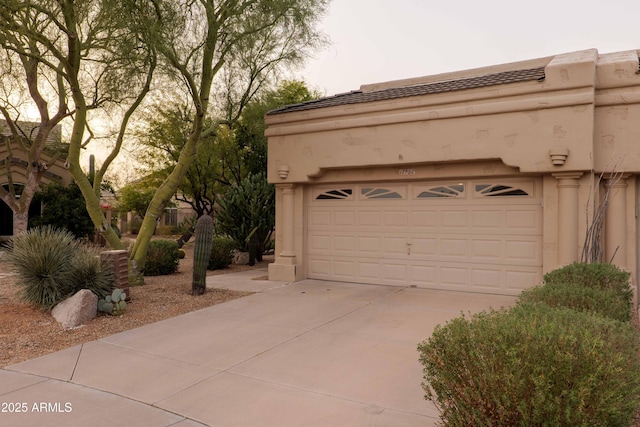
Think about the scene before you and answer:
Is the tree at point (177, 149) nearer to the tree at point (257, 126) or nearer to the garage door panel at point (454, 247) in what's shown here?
the tree at point (257, 126)

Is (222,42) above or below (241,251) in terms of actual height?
above

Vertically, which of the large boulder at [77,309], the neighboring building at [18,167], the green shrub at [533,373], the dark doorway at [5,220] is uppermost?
the neighboring building at [18,167]

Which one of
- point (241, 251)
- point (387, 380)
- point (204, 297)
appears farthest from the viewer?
point (241, 251)

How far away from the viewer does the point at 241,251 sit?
51.1ft

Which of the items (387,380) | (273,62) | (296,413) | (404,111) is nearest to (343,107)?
(404,111)

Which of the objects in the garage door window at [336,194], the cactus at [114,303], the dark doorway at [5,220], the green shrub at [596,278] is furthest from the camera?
the dark doorway at [5,220]

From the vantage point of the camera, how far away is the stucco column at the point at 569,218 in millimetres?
8578

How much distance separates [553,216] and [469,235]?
5.47 feet

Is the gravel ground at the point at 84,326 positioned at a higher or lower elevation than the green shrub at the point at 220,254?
lower

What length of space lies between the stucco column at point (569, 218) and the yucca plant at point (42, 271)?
9.08 meters

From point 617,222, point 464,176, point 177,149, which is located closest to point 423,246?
point 464,176

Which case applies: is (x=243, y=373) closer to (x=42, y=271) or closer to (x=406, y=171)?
(x=42, y=271)

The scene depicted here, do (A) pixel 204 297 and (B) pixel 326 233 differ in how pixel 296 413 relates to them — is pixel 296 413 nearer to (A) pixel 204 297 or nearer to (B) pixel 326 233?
A: (A) pixel 204 297

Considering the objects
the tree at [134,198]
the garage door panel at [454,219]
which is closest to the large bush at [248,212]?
the garage door panel at [454,219]
